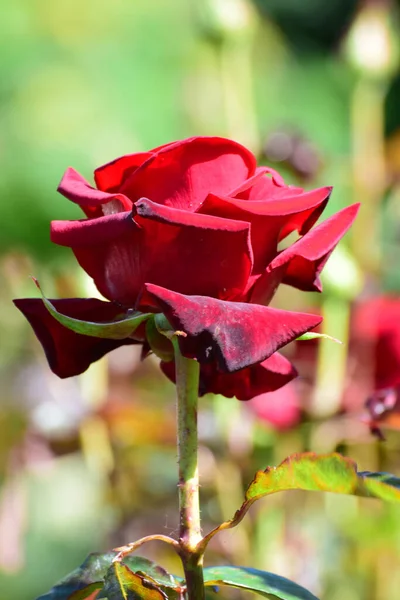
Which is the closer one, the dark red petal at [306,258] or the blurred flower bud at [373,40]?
the dark red petal at [306,258]

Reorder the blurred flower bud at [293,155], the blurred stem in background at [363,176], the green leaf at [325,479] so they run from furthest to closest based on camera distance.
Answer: the blurred flower bud at [293,155]
the blurred stem in background at [363,176]
the green leaf at [325,479]

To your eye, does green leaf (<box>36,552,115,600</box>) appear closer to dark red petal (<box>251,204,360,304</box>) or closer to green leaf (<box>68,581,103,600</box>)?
green leaf (<box>68,581,103,600</box>)

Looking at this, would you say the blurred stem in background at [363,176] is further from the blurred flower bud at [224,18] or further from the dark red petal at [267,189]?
the dark red petal at [267,189]

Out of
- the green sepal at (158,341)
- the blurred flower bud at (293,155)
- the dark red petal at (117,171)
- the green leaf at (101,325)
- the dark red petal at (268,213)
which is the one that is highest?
the blurred flower bud at (293,155)

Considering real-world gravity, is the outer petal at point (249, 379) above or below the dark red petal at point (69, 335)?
Result: below

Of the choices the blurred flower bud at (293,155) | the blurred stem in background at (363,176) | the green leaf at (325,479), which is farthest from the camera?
the blurred flower bud at (293,155)

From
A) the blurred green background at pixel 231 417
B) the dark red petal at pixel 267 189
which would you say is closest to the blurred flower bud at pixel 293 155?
the blurred green background at pixel 231 417

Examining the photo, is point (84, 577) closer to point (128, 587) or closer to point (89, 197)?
point (128, 587)

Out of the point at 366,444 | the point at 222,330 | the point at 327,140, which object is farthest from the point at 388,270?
the point at 327,140
